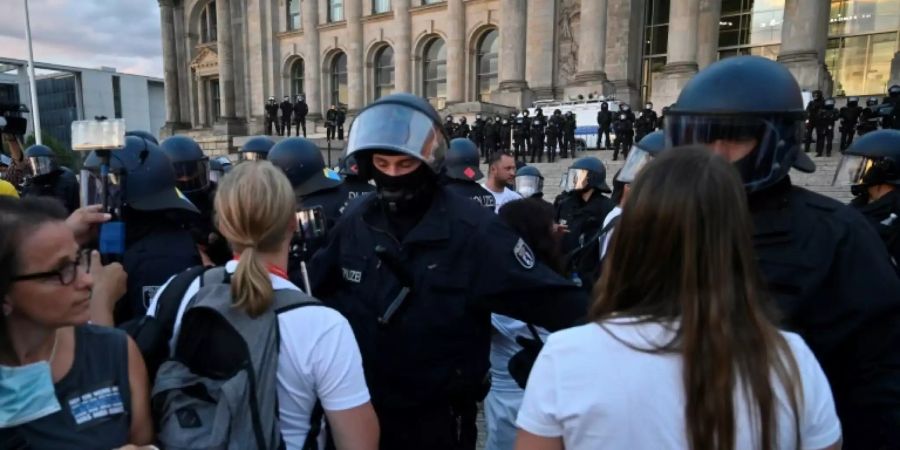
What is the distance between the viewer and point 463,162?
591 centimetres

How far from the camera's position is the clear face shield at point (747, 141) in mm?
1606

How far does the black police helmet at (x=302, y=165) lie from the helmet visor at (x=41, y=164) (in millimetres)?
2973

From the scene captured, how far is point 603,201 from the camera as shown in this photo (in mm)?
5828

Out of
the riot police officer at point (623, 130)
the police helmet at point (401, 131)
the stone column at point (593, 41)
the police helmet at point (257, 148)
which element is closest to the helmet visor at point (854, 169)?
the police helmet at point (401, 131)

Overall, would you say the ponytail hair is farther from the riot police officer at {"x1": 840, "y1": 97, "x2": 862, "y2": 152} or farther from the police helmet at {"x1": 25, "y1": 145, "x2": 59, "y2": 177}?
the riot police officer at {"x1": 840, "y1": 97, "x2": 862, "y2": 152}

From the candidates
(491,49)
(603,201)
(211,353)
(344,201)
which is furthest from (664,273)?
(491,49)

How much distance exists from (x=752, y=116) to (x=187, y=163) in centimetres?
352

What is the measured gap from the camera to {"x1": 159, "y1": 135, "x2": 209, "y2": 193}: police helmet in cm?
379

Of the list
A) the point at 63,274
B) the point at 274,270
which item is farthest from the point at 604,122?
the point at 63,274

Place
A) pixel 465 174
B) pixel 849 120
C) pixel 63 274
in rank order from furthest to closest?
pixel 849 120 < pixel 465 174 < pixel 63 274

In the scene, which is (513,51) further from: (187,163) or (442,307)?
(442,307)

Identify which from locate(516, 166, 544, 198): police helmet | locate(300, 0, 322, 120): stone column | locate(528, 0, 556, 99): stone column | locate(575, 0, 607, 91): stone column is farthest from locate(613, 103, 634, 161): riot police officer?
locate(300, 0, 322, 120): stone column

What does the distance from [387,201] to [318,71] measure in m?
29.8

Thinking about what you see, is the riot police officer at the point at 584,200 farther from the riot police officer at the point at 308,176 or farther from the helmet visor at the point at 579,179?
the riot police officer at the point at 308,176
